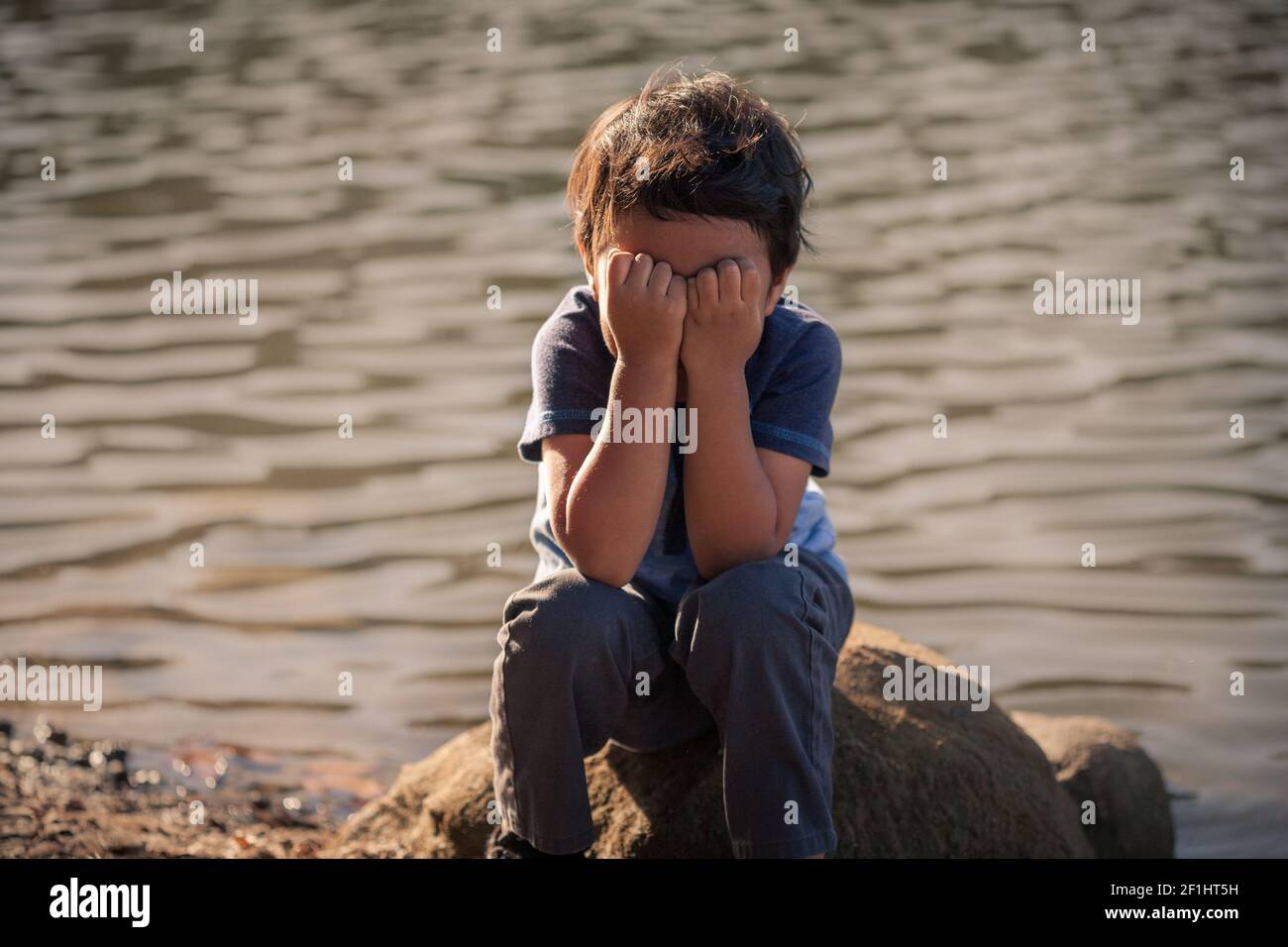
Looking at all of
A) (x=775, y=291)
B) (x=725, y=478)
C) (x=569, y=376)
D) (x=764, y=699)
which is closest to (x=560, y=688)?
(x=764, y=699)

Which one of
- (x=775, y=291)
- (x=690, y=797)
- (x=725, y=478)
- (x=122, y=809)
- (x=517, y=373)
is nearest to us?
(x=725, y=478)

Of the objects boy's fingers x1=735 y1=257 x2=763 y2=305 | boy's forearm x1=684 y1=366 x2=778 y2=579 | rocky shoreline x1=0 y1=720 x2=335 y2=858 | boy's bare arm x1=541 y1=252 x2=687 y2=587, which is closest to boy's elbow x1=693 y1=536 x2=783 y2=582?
boy's forearm x1=684 y1=366 x2=778 y2=579

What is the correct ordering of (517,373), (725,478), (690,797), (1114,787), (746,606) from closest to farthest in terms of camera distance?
1. (746,606)
2. (725,478)
3. (690,797)
4. (1114,787)
5. (517,373)

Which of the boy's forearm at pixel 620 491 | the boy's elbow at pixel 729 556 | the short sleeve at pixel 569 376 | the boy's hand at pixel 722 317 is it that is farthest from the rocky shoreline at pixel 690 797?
the boy's hand at pixel 722 317

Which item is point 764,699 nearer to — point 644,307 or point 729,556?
point 729,556

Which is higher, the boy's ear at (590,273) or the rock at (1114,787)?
the boy's ear at (590,273)

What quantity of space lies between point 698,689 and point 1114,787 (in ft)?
5.27

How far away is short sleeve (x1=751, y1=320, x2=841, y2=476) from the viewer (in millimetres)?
2971

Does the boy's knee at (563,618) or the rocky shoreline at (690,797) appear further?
the rocky shoreline at (690,797)

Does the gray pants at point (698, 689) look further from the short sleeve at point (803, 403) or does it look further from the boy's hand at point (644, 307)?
the boy's hand at point (644, 307)

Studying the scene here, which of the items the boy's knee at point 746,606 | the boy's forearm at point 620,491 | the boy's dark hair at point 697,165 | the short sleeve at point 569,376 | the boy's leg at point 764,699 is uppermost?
the boy's dark hair at point 697,165

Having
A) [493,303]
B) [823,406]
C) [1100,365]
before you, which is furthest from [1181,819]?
[493,303]

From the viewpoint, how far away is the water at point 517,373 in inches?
195

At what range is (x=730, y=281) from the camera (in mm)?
2785
